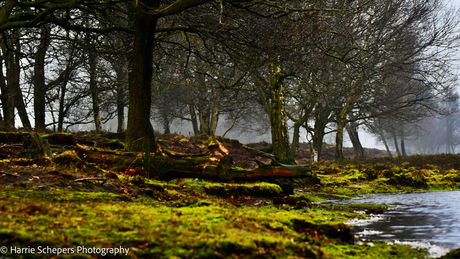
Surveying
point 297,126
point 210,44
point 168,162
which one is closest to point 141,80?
point 168,162

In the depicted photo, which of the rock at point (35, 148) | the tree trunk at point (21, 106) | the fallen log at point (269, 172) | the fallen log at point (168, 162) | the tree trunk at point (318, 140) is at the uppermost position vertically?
the tree trunk at point (21, 106)

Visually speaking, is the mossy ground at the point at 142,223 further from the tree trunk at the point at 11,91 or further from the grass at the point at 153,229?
the tree trunk at the point at 11,91

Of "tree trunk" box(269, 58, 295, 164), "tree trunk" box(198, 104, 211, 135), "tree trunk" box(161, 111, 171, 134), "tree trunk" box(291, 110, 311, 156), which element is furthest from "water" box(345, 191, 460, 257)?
"tree trunk" box(161, 111, 171, 134)

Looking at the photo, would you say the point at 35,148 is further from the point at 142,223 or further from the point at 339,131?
the point at 339,131

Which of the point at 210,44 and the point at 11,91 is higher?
the point at 210,44

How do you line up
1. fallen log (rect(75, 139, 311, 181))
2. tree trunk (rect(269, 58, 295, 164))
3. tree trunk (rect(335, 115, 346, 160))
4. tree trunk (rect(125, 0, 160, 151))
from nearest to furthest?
1. fallen log (rect(75, 139, 311, 181))
2. tree trunk (rect(125, 0, 160, 151))
3. tree trunk (rect(269, 58, 295, 164))
4. tree trunk (rect(335, 115, 346, 160))

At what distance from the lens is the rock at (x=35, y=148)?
704cm

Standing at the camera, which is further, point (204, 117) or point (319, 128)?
point (204, 117)

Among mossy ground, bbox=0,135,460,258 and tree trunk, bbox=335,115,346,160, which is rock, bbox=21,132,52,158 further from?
tree trunk, bbox=335,115,346,160

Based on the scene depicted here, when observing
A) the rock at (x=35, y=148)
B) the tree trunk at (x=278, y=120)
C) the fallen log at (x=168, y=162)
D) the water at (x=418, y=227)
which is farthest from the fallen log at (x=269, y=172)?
the tree trunk at (x=278, y=120)

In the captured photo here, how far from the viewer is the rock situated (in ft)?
23.1

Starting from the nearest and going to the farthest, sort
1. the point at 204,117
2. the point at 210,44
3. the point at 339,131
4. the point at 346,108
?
1. the point at 210,44
2. the point at 346,108
3. the point at 339,131
4. the point at 204,117

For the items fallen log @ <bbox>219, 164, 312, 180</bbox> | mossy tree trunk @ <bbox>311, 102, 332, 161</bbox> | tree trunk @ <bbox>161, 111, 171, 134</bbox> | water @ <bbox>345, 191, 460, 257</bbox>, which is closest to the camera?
water @ <bbox>345, 191, 460, 257</bbox>

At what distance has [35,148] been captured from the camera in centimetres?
712
